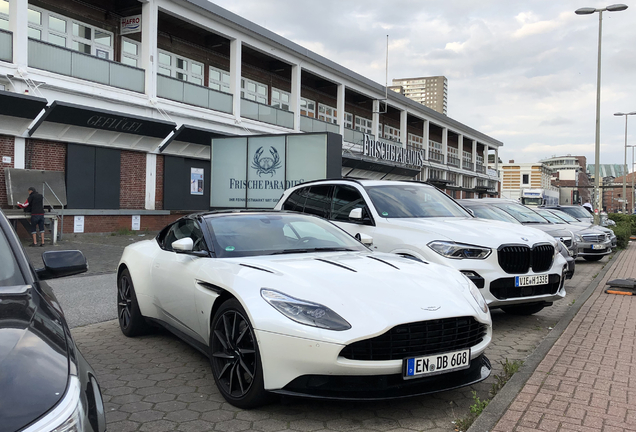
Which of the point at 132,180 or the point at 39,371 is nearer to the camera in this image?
the point at 39,371

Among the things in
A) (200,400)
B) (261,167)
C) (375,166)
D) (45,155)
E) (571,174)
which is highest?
(571,174)

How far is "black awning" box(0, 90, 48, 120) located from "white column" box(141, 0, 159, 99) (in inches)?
184

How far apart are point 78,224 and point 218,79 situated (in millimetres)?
11416

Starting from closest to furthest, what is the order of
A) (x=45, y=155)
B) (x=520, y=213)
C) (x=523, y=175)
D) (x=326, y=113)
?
(x=520, y=213) → (x=45, y=155) → (x=326, y=113) → (x=523, y=175)

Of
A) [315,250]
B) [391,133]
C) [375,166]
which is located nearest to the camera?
[315,250]

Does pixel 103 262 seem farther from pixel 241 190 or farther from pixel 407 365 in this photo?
pixel 407 365

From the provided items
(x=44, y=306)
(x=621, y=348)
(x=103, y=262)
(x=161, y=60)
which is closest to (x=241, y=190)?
(x=103, y=262)

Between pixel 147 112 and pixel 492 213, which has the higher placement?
pixel 147 112

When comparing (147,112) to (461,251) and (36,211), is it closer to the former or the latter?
(36,211)

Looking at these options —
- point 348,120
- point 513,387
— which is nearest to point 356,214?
point 513,387

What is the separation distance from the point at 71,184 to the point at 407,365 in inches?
704

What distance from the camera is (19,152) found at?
666 inches

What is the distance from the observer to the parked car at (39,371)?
1.55 meters

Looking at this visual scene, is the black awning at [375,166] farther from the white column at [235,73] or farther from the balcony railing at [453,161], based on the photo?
the balcony railing at [453,161]
